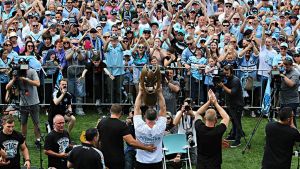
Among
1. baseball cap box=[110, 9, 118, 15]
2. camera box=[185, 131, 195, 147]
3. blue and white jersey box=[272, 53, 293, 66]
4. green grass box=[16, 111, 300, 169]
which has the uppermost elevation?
baseball cap box=[110, 9, 118, 15]

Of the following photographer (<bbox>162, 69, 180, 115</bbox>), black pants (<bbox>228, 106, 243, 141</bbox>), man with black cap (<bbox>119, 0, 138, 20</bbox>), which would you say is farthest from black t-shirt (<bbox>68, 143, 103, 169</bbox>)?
man with black cap (<bbox>119, 0, 138, 20</bbox>)

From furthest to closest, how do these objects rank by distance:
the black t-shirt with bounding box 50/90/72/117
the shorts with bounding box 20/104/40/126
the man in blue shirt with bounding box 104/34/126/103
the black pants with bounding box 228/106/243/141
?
the man in blue shirt with bounding box 104/34/126/103, the black pants with bounding box 228/106/243/141, the shorts with bounding box 20/104/40/126, the black t-shirt with bounding box 50/90/72/117

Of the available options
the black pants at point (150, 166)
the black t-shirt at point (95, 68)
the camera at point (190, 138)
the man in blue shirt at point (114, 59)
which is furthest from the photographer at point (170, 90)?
the black pants at point (150, 166)

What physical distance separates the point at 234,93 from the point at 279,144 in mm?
3887

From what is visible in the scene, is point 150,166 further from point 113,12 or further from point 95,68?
point 113,12

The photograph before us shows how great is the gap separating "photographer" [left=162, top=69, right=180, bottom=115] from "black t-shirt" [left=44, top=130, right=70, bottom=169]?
399 cm

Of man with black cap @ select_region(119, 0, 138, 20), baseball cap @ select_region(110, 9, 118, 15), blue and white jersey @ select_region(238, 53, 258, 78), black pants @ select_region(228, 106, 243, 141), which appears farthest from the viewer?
man with black cap @ select_region(119, 0, 138, 20)

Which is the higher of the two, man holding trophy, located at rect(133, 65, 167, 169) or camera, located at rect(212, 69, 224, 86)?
camera, located at rect(212, 69, 224, 86)

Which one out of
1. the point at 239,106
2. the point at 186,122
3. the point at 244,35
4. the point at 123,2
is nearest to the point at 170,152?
the point at 186,122

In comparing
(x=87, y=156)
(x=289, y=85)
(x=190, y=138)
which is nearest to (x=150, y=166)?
(x=87, y=156)

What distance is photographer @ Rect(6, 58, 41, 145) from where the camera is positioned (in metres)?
14.8

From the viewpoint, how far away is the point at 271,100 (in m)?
15.5

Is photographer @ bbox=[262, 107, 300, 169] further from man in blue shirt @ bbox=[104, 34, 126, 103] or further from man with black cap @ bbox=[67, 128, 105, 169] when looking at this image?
man in blue shirt @ bbox=[104, 34, 126, 103]

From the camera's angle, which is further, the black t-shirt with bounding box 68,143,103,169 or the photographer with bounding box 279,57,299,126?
the photographer with bounding box 279,57,299,126
